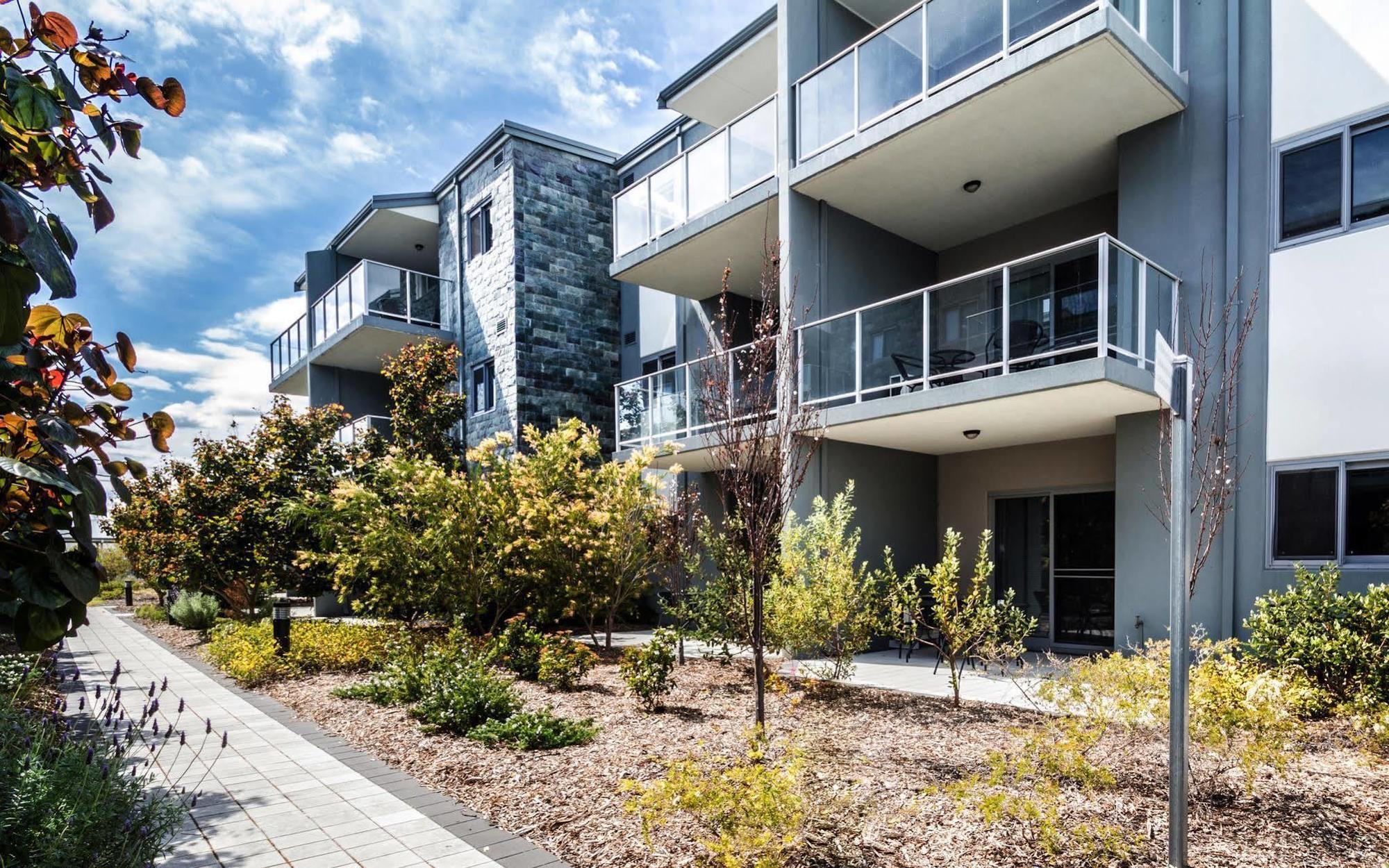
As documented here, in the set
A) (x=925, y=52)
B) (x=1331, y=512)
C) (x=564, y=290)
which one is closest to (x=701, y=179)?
(x=925, y=52)

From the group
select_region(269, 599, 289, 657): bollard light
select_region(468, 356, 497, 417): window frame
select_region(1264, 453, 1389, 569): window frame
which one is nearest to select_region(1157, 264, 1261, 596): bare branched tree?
select_region(1264, 453, 1389, 569): window frame

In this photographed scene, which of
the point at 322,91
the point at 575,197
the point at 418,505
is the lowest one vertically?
the point at 418,505

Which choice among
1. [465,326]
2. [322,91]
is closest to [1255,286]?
[322,91]

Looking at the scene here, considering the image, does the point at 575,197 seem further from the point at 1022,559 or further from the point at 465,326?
the point at 1022,559

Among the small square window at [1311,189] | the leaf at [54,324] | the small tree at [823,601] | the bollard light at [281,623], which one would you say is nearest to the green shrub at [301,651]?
the bollard light at [281,623]

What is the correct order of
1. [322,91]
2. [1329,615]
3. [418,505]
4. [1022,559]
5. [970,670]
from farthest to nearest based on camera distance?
1. [1022,559]
2. [418,505]
3. [970,670]
4. [1329,615]
5. [322,91]

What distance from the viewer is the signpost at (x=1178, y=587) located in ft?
11.8

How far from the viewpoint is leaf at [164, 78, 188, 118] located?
2162 mm

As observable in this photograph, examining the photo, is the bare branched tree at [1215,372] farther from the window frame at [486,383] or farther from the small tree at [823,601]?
the window frame at [486,383]

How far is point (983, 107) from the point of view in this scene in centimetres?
973

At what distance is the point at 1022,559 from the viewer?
42.3 ft

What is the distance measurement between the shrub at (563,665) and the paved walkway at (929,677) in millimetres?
1855

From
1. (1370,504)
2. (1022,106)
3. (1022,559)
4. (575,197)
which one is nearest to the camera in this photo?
(1370,504)

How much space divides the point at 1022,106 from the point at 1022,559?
6.97m
